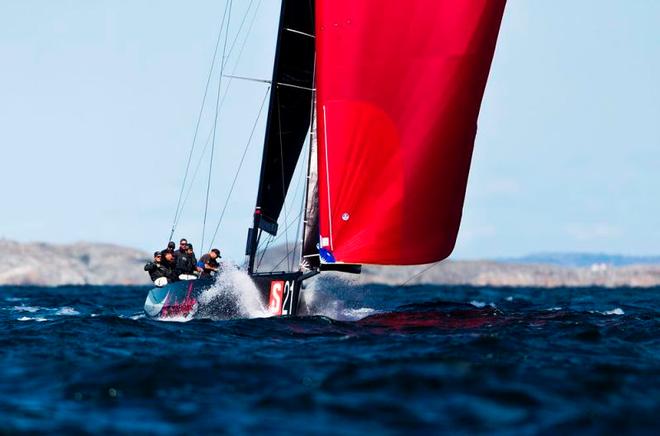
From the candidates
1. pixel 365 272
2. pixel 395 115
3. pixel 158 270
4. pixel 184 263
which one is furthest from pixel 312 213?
pixel 365 272

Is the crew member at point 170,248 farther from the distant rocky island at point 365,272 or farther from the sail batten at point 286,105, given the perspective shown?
the distant rocky island at point 365,272

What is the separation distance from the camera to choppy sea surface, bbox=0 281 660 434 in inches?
398

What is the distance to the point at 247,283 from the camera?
20.4 meters

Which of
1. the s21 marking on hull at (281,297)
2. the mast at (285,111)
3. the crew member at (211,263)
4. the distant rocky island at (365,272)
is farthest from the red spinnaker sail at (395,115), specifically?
the distant rocky island at (365,272)

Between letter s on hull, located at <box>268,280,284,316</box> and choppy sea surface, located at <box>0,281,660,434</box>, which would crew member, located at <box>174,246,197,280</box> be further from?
choppy sea surface, located at <box>0,281,660,434</box>

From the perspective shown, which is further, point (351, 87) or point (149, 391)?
point (351, 87)

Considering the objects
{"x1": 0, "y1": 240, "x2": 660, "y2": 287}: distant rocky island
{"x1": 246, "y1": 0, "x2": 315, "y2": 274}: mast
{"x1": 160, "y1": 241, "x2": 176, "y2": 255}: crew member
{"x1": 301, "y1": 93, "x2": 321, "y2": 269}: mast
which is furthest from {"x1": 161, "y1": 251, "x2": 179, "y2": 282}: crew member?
{"x1": 0, "y1": 240, "x2": 660, "y2": 287}: distant rocky island

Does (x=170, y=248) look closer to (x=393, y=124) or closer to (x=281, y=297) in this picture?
(x=281, y=297)

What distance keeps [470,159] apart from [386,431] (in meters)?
10.7

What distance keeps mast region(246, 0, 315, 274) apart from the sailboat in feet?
6.87

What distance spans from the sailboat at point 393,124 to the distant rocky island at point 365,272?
361 ft

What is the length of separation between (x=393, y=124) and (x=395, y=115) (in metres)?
0.15

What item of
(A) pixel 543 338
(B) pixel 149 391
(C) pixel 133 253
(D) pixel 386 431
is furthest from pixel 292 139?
(C) pixel 133 253

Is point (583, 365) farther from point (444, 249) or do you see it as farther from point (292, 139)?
point (292, 139)
